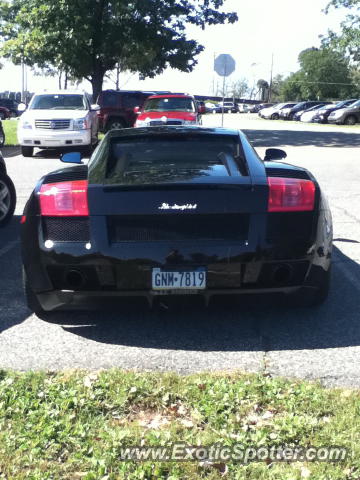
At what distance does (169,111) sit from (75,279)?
1570cm

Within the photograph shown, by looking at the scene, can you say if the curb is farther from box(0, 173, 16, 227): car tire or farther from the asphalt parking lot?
the asphalt parking lot

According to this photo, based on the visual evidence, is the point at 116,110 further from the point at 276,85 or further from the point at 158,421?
the point at 276,85

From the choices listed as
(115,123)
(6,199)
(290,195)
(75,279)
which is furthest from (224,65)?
(75,279)

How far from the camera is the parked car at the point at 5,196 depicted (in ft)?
25.4

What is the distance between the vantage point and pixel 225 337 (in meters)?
4.23

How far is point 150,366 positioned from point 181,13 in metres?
26.1

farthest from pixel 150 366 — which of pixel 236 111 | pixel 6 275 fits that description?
pixel 236 111

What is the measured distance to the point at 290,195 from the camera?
13.5 ft

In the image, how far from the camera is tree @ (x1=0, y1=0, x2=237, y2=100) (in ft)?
84.2

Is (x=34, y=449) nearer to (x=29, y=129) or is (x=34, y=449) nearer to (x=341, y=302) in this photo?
(x=341, y=302)

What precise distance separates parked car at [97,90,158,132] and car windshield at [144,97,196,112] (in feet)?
16.1

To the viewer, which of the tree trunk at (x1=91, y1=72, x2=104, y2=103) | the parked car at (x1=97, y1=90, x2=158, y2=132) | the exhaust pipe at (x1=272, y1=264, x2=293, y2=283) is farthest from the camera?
the tree trunk at (x1=91, y1=72, x2=104, y2=103)

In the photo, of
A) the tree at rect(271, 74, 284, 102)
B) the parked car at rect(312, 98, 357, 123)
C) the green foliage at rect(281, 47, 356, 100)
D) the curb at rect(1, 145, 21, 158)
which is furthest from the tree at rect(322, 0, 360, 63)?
the tree at rect(271, 74, 284, 102)

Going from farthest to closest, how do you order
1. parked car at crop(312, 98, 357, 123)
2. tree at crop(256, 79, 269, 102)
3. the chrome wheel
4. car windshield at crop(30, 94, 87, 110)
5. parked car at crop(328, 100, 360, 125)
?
tree at crop(256, 79, 269, 102)
parked car at crop(312, 98, 357, 123)
parked car at crop(328, 100, 360, 125)
car windshield at crop(30, 94, 87, 110)
the chrome wheel
